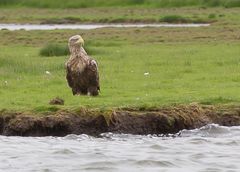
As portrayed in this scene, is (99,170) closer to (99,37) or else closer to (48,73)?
(48,73)

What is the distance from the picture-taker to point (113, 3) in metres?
62.9

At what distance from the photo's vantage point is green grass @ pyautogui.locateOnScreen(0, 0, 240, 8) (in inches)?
2285

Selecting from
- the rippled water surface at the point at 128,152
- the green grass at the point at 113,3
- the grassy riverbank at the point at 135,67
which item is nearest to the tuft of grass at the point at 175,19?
the grassy riverbank at the point at 135,67

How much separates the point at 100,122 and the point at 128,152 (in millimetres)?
1531

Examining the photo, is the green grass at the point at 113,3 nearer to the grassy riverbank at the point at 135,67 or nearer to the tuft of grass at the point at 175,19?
the tuft of grass at the point at 175,19

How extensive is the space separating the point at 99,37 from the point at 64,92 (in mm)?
16531

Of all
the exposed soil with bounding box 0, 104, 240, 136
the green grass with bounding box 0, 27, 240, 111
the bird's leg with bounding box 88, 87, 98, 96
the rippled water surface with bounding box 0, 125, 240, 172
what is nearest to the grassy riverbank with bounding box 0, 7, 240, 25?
the green grass with bounding box 0, 27, 240, 111

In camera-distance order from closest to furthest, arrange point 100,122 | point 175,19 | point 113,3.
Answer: point 100,122
point 175,19
point 113,3

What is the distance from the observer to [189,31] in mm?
35656

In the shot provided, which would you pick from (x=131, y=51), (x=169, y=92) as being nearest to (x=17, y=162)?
(x=169, y=92)

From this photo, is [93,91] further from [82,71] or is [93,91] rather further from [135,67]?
[135,67]

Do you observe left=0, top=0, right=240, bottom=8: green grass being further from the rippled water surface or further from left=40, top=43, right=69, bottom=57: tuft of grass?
the rippled water surface

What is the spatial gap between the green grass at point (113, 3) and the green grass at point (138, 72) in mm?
24017

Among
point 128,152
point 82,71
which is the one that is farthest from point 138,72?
point 128,152
